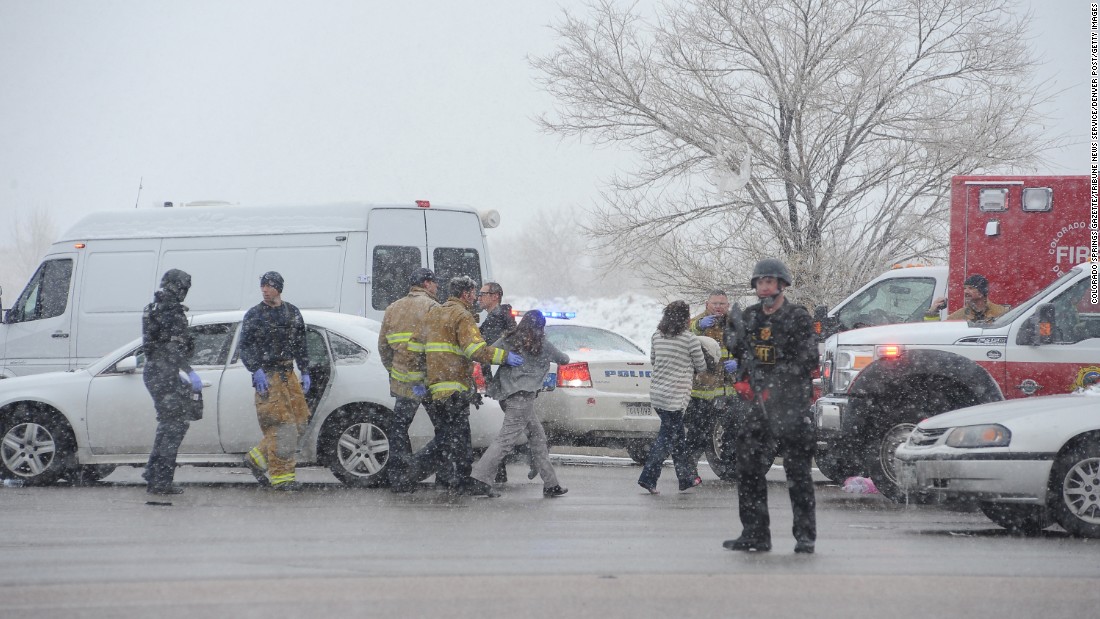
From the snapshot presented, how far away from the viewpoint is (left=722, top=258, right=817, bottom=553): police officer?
7.75 metres

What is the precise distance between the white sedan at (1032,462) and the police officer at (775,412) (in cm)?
147

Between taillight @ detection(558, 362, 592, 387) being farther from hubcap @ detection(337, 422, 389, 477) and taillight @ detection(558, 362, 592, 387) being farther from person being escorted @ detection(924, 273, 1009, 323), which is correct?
person being escorted @ detection(924, 273, 1009, 323)

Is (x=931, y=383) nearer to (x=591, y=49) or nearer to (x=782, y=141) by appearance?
(x=782, y=141)

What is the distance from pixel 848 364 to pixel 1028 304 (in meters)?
1.46

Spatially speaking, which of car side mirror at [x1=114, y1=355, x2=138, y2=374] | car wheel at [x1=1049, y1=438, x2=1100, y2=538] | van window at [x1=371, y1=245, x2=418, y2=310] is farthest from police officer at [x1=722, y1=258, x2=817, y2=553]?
van window at [x1=371, y1=245, x2=418, y2=310]

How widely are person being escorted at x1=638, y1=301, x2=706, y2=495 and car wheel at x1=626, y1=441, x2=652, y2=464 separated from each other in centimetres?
204

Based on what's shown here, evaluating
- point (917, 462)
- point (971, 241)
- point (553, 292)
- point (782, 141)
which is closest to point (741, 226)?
point (782, 141)

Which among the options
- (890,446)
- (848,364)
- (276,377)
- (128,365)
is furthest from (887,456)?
(128,365)

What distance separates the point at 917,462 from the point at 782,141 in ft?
44.4

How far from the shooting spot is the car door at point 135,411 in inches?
450

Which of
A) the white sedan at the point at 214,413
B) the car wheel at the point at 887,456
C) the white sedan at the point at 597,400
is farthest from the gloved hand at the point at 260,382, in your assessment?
the car wheel at the point at 887,456

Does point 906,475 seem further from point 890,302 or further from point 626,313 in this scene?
point 626,313

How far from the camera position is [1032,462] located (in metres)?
8.59

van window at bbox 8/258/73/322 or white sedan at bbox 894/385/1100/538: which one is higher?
van window at bbox 8/258/73/322
